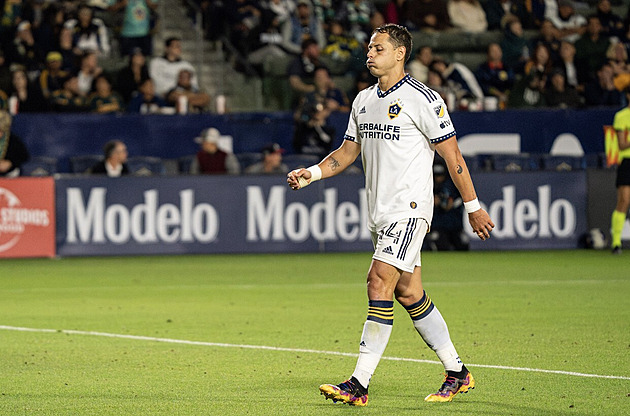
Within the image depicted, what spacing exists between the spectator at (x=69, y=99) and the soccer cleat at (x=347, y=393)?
14.3m

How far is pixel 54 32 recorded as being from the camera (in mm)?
21234

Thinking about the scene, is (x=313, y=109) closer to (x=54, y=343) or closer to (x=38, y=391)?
(x=54, y=343)

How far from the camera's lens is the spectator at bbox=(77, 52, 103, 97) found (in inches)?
795

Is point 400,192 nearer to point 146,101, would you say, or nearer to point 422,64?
point 146,101

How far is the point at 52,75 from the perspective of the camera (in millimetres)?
20172

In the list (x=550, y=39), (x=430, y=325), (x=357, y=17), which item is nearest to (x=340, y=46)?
(x=357, y=17)

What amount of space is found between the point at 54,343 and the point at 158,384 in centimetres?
225

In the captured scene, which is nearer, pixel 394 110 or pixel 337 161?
pixel 394 110

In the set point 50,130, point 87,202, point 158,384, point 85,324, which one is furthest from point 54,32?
point 158,384

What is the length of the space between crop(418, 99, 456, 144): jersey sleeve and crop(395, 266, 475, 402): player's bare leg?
74 cm

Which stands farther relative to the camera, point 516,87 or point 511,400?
point 516,87

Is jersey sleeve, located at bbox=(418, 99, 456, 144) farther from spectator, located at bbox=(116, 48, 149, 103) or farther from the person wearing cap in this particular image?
spectator, located at bbox=(116, 48, 149, 103)

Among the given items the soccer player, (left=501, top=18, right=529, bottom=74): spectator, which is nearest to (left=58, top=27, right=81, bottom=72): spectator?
(left=501, top=18, right=529, bottom=74): spectator

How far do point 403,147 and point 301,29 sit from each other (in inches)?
657
